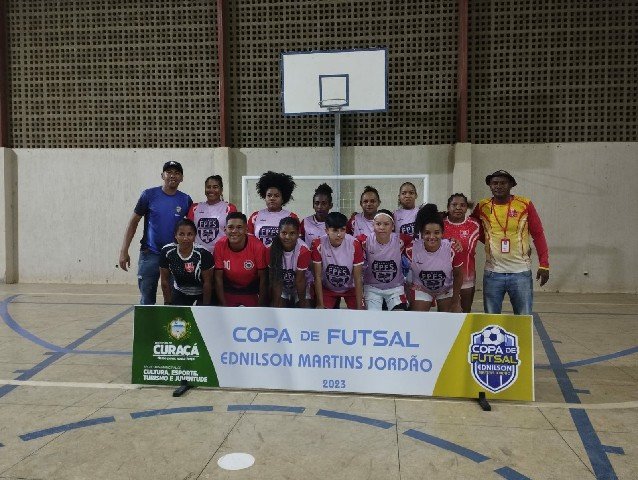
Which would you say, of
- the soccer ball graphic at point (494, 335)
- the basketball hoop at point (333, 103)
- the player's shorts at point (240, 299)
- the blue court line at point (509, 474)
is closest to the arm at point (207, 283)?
the player's shorts at point (240, 299)

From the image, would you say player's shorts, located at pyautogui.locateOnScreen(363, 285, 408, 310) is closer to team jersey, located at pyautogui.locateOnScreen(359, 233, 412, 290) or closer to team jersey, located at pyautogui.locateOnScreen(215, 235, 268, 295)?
team jersey, located at pyautogui.locateOnScreen(359, 233, 412, 290)

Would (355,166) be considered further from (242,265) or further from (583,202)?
(242,265)

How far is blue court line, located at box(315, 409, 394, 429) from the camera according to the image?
335 cm

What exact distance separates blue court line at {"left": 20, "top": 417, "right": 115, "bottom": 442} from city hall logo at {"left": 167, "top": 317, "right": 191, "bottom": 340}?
74cm

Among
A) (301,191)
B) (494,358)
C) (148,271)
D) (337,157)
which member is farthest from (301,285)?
(301,191)

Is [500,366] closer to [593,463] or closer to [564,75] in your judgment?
[593,463]

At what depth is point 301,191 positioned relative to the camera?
9.04m

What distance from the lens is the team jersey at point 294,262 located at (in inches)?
174

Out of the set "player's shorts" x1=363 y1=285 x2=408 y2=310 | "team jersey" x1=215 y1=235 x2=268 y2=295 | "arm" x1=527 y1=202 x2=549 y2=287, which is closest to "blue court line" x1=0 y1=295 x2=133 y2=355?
"team jersey" x1=215 y1=235 x2=268 y2=295

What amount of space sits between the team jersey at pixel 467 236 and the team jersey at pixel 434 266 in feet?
0.80

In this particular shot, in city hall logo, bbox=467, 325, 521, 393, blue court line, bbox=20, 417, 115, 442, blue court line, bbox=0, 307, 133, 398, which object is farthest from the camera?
blue court line, bbox=0, 307, 133, 398

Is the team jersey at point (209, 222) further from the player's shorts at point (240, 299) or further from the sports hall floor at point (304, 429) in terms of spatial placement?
the sports hall floor at point (304, 429)

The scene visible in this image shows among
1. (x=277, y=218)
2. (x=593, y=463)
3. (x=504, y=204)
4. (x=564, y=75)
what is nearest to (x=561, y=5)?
(x=564, y=75)

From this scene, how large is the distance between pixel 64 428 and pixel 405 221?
11.5 ft
